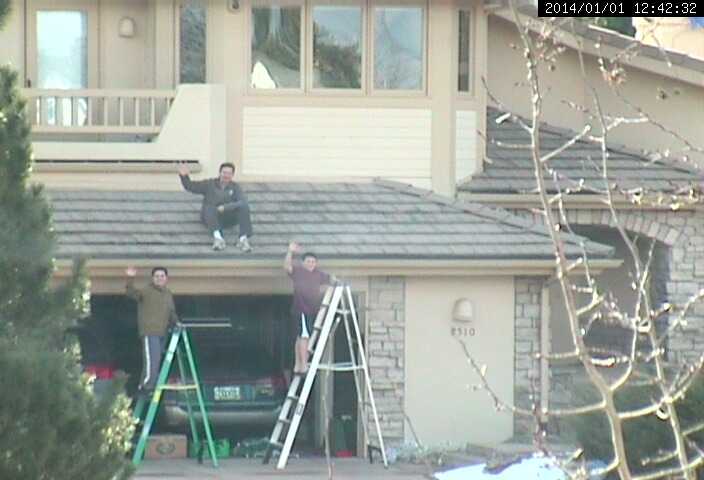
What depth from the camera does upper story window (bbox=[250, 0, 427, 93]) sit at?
21750 millimetres

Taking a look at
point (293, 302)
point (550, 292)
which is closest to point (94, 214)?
point (293, 302)

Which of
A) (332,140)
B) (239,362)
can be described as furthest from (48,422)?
(332,140)

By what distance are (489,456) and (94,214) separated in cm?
496

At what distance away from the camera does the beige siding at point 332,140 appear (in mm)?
21641

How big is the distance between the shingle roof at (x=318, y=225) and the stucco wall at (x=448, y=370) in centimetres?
53

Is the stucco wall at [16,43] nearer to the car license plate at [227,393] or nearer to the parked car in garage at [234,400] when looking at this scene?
the parked car in garage at [234,400]

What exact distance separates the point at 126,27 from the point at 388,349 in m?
4.93

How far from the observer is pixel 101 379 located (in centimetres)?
1955

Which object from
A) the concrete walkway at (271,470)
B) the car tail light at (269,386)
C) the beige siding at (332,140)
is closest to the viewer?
the concrete walkway at (271,470)

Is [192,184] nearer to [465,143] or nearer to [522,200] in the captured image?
[465,143]

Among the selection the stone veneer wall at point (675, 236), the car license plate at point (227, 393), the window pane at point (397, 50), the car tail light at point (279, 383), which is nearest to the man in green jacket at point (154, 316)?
the car license plate at point (227, 393)

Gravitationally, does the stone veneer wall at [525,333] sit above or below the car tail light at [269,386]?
above

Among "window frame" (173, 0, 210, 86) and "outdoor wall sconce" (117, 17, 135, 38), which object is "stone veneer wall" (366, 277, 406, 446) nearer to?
"window frame" (173, 0, 210, 86)

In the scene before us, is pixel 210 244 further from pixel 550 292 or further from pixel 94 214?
pixel 550 292
